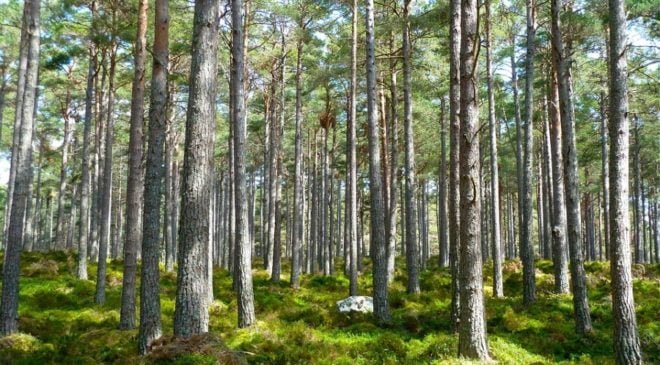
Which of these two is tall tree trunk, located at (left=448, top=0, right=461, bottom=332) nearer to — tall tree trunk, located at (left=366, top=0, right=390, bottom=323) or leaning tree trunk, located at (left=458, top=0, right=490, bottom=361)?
leaning tree trunk, located at (left=458, top=0, right=490, bottom=361)

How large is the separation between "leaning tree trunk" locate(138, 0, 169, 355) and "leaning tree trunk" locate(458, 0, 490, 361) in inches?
219

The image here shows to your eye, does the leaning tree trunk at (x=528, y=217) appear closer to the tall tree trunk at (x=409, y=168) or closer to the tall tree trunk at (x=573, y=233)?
the tall tree trunk at (x=573, y=233)

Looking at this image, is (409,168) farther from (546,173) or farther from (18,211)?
(18,211)

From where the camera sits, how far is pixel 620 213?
25.6ft

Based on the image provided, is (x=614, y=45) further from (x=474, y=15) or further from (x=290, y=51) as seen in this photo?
(x=290, y=51)

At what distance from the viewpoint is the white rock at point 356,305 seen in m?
12.8

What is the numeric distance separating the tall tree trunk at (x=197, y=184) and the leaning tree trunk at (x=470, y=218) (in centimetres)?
395

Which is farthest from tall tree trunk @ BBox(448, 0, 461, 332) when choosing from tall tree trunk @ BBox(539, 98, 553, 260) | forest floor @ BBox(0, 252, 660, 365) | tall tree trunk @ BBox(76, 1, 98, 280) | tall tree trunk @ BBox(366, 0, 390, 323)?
tall tree trunk @ BBox(76, 1, 98, 280)

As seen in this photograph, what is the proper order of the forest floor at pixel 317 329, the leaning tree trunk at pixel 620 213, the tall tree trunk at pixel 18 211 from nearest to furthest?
1. the leaning tree trunk at pixel 620 213
2. the forest floor at pixel 317 329
3. the tall tree trunk at pixel 18 211

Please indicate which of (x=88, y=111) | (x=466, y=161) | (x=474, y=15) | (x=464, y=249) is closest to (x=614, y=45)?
(x=474, y=15)

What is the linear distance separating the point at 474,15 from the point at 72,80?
20966 mm

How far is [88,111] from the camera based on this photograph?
56.4 ft

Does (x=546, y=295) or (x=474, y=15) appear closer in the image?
(x=474, y=15)

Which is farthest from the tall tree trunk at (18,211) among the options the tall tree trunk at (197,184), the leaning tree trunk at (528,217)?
the leaning tree trunk at (528,217)
